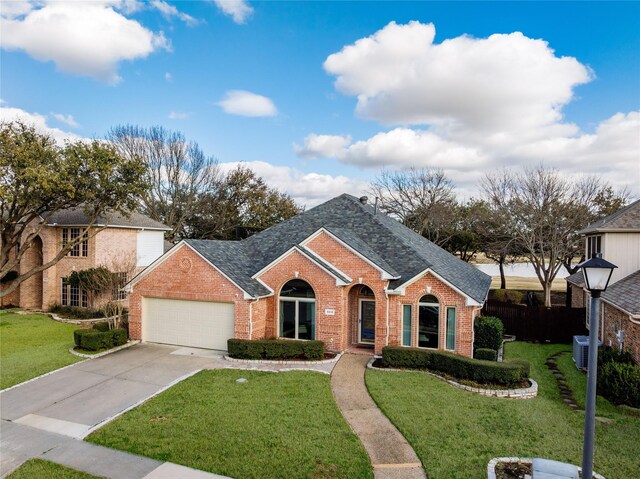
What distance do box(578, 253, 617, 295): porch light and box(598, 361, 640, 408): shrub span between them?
8.00 m

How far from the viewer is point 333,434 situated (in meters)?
9.62

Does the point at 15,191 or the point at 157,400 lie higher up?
the point at 15,191

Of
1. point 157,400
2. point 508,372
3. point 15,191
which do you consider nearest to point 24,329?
point 15,191

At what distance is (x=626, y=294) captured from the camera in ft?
49.5

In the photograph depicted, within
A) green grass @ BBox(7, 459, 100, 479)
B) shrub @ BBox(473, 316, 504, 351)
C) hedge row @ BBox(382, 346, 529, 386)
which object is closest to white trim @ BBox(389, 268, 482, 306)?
shrub @ BBox(473, 316, 504, 351)

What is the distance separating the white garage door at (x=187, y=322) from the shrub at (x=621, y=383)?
13.7 m

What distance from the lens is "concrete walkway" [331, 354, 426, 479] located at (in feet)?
26.8

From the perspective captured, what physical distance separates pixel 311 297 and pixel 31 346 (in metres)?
13.2

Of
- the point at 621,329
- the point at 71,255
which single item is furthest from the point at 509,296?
the point at 71,255

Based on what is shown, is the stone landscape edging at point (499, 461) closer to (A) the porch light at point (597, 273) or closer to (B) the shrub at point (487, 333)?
(A) the porch light at point (597, 273)

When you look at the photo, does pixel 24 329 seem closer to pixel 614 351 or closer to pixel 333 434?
pixel 333 434

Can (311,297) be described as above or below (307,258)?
below

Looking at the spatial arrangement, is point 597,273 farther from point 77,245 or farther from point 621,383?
point 77,245

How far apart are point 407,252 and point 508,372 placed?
25.0ft
